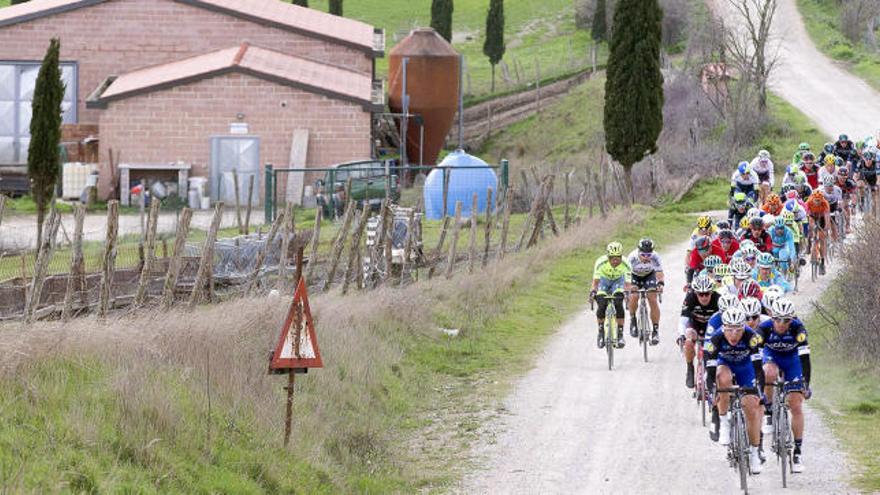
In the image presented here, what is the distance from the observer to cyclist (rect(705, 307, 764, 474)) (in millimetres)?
14508

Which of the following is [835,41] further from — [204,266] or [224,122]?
[204,266]

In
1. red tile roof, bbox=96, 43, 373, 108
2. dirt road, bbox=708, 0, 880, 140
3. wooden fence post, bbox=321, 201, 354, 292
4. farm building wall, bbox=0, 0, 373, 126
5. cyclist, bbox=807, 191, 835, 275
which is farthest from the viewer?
dirt road, bbox=708, 0, 880, 140

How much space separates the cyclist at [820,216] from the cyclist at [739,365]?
13591mm

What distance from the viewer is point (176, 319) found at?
1675 centimetres

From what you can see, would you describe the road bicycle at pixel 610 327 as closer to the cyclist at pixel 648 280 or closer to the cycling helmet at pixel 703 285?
the cyclist at pixel 648 280

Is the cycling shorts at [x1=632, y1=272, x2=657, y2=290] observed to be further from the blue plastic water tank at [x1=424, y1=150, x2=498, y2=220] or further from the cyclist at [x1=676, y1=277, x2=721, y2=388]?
the blue plastic water tank at [x1=424, y1=150, x2=498, y2=220]

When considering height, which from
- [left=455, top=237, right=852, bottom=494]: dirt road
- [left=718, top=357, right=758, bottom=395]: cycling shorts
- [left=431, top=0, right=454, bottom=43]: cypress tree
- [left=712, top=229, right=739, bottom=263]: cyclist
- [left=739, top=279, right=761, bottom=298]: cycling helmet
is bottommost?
[left=455, top=237, right=852, bottom=494]: dirt road

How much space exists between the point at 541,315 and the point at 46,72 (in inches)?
632

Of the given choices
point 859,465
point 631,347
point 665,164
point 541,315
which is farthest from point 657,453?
point 665,164

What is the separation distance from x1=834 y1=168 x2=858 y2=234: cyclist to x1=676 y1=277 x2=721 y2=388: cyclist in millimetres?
12711

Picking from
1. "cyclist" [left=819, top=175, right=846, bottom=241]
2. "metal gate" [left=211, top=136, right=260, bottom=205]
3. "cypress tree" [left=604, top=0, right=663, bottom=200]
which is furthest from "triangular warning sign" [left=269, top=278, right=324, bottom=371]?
"metal gate" [left=211, top=136, right=260, bottom=205]

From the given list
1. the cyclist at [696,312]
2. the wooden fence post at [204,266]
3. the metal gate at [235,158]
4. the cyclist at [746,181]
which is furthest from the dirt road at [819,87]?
the cyclist at [696,312]

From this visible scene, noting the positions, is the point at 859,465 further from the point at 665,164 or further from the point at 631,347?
the point at 665,164

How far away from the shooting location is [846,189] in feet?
102
